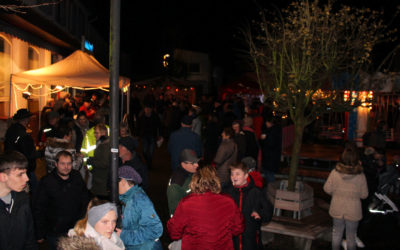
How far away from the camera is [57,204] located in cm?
484

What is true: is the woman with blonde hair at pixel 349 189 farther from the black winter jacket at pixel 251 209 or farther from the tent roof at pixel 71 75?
the tent roof at pixel 71 75

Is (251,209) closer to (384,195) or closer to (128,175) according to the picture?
(128,175)

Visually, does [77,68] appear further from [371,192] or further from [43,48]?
[371,192]

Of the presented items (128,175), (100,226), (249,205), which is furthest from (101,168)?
(100,226)

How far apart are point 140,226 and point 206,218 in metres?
0.63

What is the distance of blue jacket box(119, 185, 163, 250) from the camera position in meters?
4.01

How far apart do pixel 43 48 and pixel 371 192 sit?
15376 millimetres

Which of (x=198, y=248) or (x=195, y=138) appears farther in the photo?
(x=195, y=138)

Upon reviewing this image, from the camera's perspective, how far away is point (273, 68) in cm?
828

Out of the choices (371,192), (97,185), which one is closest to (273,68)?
(371,192)

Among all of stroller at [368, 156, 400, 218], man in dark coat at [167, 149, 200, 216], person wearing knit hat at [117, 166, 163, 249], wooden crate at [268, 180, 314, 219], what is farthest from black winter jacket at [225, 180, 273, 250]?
stroller at [368, 156, 400, 218]

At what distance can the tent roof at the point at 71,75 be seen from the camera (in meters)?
11.8

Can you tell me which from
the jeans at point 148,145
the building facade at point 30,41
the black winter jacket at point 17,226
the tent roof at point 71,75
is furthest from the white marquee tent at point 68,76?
the black winter jacket at point 17,226

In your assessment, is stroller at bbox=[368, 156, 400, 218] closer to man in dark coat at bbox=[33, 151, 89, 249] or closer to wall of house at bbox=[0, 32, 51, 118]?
man in dark coat at bbox=[33, 151, 89, 249]
